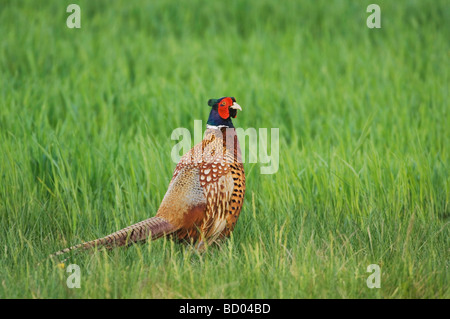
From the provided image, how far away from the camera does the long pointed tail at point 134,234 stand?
314 centimetres

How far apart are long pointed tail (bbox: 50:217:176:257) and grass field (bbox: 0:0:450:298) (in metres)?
0.08

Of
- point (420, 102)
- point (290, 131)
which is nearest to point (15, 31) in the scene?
point (290, 131)

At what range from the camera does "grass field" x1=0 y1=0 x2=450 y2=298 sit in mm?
3174

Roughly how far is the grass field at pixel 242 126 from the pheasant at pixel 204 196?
112mm

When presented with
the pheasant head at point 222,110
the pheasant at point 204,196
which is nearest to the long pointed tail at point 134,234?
the pheasant at point 204,196

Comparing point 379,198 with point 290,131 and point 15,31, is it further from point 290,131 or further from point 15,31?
point 15,31

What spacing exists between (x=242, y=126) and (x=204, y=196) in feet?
8.32

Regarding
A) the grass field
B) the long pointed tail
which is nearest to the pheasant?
the long pointed tail

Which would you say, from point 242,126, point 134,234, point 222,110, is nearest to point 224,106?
point 222,110

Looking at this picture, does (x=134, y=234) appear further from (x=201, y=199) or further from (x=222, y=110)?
(x=222, y=110)

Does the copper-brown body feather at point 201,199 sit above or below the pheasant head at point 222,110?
below

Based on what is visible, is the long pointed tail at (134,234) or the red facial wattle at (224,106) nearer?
the long pointed tail at (134,234)

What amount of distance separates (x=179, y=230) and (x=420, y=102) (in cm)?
415

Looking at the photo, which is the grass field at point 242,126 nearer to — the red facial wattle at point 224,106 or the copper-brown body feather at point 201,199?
the copper-brown body feather at point 201,199
